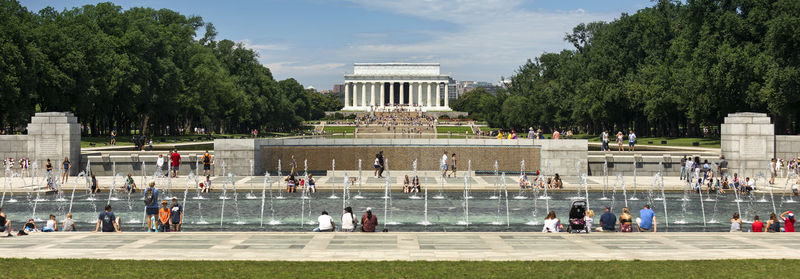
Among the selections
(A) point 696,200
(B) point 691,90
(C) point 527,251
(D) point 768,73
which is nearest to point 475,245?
(C) point 527,251

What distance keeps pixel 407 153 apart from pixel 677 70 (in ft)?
110

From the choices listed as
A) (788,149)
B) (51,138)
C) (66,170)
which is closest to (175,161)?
(66,170)

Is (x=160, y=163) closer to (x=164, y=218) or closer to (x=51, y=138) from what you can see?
(x=51, y=138)

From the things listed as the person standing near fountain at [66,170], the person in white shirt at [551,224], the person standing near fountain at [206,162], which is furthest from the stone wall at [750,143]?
the person standing near fountain at [66,170]

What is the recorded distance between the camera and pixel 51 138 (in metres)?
34.1

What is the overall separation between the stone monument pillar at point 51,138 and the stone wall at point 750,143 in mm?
29390

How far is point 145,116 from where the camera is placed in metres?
75.3

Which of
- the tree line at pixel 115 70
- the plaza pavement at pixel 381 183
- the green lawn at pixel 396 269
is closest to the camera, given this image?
the green lawn at pixel 396 269

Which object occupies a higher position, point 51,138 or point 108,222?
point 51,138

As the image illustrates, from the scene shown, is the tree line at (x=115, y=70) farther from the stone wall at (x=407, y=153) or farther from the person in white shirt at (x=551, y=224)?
the person in white shirt at (x=551, y=224)

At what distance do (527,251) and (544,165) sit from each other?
21248 millimetres

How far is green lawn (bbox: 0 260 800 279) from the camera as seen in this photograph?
11781mm

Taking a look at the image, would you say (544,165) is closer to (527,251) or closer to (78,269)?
(527,251)

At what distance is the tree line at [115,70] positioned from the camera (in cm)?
5322
